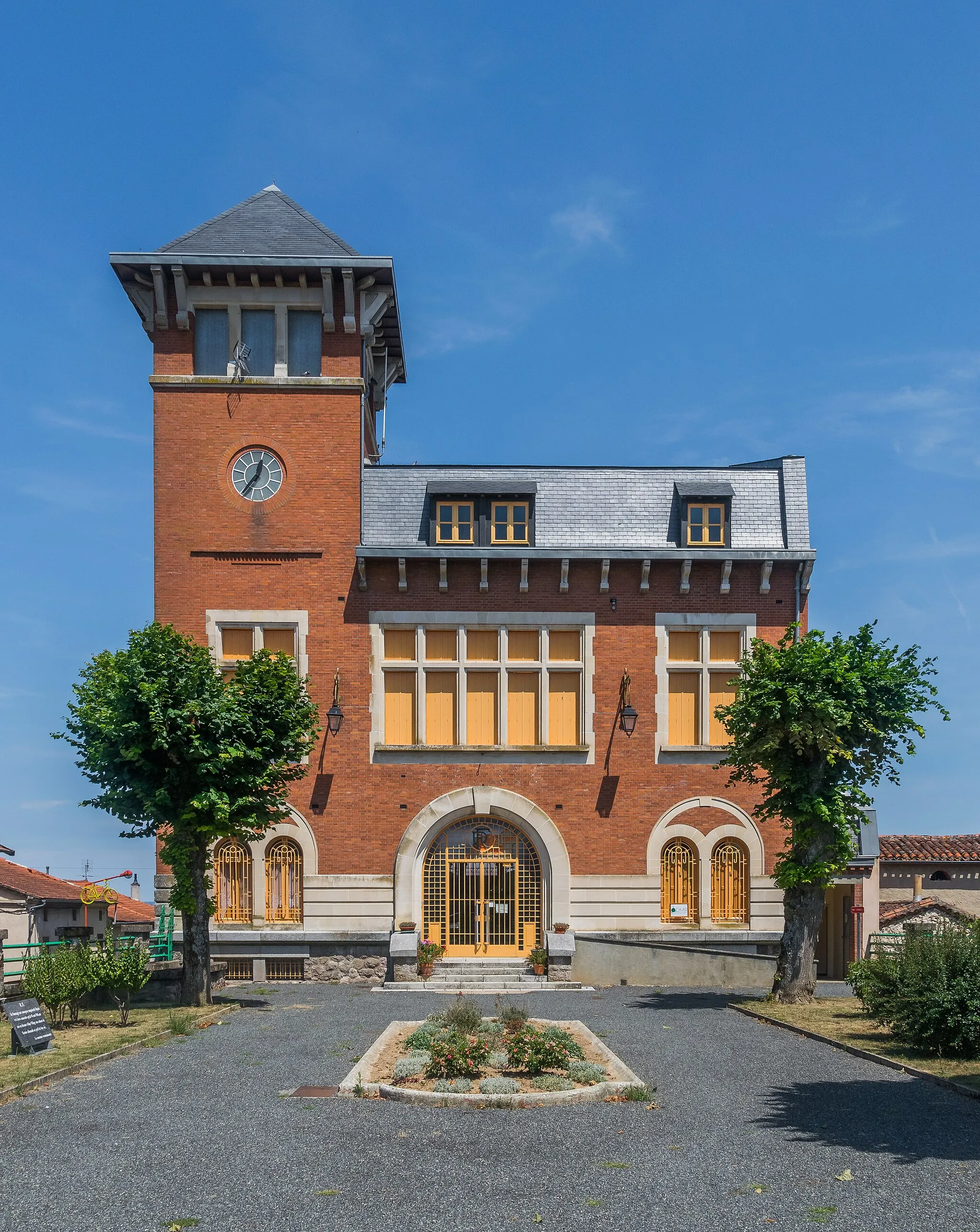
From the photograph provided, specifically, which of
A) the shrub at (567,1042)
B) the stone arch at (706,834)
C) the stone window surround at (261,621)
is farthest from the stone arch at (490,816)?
the shrub at (567,1042)

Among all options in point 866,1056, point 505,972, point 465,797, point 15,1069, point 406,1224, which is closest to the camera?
point 406,1224

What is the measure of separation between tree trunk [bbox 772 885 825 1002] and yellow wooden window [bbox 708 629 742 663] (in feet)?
25.7

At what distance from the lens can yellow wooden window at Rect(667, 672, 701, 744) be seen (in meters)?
28.6

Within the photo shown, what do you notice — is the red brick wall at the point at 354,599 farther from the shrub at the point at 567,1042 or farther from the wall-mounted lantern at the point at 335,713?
the shrub at the point at 567,1042

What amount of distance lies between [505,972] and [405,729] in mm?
5986

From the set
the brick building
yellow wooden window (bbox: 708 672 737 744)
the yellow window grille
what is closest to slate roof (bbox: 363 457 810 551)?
the brick building

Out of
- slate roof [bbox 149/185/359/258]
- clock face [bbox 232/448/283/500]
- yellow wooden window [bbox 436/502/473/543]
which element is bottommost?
yellow wooden window [bbox 436/502/473/543]

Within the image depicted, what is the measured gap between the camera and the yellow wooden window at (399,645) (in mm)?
28594

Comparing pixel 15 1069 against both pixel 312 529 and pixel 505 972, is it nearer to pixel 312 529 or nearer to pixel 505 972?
pixel 505 972

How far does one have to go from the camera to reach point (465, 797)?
27875 mm

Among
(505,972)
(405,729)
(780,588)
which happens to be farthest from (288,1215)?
(780,588)

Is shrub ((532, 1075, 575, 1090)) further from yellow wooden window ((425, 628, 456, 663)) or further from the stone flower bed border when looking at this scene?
yellow wooden window ((425, 628, 456, 663))

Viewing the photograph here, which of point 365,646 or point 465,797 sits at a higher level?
point 365,646

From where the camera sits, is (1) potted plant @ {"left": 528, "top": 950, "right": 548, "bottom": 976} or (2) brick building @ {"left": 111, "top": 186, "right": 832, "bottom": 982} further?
(2) brick building @ {"left": 111, "top": 186, "right": 832, "bottom": 982}
